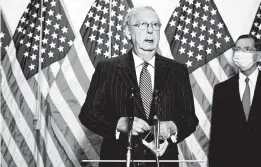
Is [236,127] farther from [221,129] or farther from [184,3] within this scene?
[184,3]

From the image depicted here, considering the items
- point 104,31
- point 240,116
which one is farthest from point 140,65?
point 104,31

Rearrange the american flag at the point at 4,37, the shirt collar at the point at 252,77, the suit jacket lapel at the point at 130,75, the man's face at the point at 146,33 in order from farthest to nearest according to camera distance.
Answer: the american flag at the point at 4,37, the shirt collar at the point at 252,77, the man's face at the point at 146,33, the suit jacket lapel at the point at 130,75

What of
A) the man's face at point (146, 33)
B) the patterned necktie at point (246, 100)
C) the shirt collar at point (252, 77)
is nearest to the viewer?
the man's face at point (146, 33)

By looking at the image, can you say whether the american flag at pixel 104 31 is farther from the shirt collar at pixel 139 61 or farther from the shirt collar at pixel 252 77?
the shirt collar at pixel 139 61

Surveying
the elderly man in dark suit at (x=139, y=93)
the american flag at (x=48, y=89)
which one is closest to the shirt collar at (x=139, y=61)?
the elderly man in dark suit at (x=139, y=93)

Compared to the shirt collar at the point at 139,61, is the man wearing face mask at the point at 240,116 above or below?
below

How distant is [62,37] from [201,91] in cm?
156

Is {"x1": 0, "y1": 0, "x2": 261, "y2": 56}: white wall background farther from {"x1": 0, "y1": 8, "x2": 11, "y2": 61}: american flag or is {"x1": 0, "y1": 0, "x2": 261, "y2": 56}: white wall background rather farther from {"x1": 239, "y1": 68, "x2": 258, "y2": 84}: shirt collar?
{"x1": 239, "y1": 68, "x2": 258, "y2": 84}: shirt collar

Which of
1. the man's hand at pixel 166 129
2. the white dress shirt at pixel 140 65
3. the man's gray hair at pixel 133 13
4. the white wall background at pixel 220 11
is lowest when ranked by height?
the man's hand at pixel 166 129

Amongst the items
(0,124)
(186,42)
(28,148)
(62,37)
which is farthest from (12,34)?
(186,42)

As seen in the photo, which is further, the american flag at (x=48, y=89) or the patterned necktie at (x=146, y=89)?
the american flag at (x=48, y=89)

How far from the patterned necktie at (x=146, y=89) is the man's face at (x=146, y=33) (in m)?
0.13

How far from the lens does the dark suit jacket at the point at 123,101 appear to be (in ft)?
7.30

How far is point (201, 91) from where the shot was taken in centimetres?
400
